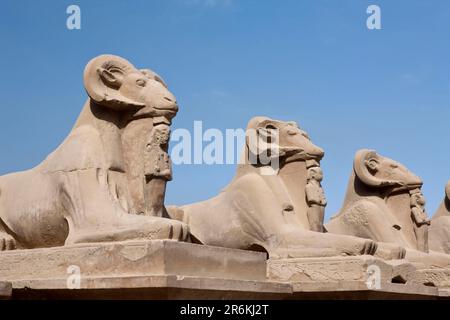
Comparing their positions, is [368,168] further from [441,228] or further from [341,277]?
[341,277]

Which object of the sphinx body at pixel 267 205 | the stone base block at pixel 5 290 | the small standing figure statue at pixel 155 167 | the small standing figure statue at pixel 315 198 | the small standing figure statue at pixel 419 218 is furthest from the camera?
the small standing figure statue at pixel 419 218

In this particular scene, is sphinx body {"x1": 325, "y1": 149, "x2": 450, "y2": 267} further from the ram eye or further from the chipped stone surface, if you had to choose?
the ram eye

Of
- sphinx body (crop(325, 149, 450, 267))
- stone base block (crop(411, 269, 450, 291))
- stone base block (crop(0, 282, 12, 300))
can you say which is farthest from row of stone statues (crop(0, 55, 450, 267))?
stone base block (crop(0, 282, 12, 300))

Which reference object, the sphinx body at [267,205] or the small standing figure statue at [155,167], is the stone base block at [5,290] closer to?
the small standing figure statue at [155,167]

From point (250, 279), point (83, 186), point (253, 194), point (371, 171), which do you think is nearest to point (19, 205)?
point (83, 186)

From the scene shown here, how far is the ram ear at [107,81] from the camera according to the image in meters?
7.29

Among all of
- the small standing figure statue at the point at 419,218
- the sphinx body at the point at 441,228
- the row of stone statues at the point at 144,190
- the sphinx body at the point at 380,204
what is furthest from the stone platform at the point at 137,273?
the sphinx body at the point at 441,228

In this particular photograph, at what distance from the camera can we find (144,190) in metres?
7.30

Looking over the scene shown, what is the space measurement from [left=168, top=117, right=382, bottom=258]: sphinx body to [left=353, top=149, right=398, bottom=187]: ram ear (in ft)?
5.20

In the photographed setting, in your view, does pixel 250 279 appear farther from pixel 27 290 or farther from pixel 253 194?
pixel 253 194

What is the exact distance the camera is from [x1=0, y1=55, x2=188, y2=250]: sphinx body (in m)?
7.01

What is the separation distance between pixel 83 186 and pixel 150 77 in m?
1.24

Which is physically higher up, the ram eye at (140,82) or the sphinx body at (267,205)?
the ram eye at (140,82)

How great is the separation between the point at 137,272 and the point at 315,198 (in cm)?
411
